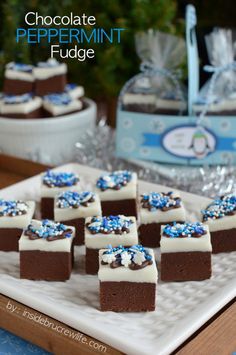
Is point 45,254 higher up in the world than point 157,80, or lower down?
lower down

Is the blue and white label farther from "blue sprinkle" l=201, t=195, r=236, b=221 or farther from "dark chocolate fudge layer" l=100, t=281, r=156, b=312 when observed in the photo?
"dark chocolate fudge layer" l=100, t=281, r=156, b=312

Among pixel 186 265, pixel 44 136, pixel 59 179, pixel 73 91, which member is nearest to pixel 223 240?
pixel 186 265

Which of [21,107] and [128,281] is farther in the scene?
[21,107]

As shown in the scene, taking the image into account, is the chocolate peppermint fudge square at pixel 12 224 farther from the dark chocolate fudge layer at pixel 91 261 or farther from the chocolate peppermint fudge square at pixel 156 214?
the chocolate peppermint fudge square at pixel 156 214

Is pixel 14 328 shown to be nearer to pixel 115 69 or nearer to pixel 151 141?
pixel 151 141

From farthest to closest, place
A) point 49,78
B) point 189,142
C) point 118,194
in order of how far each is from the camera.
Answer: point 49,78, point 189,142, point 118,194

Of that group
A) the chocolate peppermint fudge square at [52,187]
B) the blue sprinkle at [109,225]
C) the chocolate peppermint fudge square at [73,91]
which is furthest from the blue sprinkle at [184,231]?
the chocolate peppermint fudge square at [73,91]

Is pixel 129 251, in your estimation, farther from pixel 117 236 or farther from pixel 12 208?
pixel 12 208

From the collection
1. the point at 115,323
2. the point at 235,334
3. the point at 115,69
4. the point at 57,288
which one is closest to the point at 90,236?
the point at 57,288

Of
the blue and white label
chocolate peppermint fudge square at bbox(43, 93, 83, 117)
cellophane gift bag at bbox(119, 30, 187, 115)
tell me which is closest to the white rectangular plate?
the blue and white label
